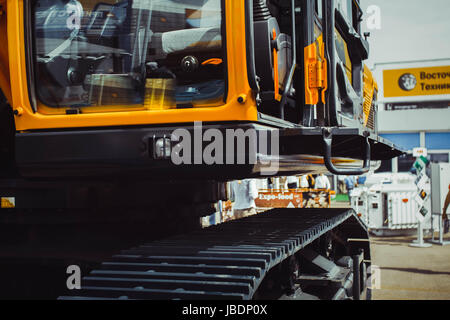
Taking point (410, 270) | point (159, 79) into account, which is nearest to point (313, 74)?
point (159, 79)

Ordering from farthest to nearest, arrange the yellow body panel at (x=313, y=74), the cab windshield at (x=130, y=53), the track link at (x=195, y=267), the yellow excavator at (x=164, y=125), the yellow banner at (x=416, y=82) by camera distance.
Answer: the yellow banner at (x=416, y=82)
the yellow body panel at (x=313, y=74)
the cab windshield at (x=130, y=53)
the yellow excavator at (x=164, y=125)
the track link at (x=195, y=267)

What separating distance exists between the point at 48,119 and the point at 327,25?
5.80ft

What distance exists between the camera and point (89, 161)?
312cm

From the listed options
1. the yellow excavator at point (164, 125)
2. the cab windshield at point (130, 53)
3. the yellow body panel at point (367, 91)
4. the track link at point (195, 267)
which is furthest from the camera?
the yellow body panel at point (367, 91)

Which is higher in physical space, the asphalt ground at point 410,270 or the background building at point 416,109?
the background building at point 416,109

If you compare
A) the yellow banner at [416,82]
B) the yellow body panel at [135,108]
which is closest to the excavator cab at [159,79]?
the yellow body panel at [135,108]

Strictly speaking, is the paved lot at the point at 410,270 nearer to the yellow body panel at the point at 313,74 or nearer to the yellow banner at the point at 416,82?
the yellow body panel at the point at 313,74

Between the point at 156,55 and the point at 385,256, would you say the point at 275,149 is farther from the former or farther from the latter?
the point at 385,256

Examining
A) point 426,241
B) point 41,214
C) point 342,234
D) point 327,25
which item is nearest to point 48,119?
point 41,214

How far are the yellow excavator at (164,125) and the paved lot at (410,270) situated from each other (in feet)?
12.0

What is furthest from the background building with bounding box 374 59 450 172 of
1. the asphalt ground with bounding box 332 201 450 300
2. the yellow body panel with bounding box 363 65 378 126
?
the yellow body panel with bounding box 363 65 378 126

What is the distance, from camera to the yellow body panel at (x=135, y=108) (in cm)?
287

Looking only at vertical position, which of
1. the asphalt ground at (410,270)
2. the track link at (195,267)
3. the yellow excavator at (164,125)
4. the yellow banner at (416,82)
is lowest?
the asphalt ground at (410,270)

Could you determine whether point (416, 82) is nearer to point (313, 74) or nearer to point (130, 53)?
point (313, 74)
